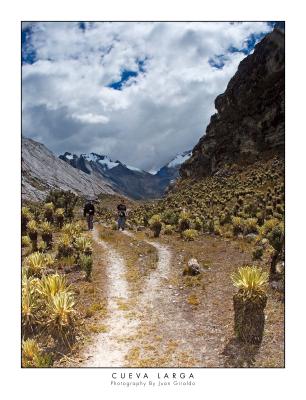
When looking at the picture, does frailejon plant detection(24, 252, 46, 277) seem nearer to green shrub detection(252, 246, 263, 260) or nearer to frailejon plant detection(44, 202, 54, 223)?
green shrub detection(252, 246, 263, 260)

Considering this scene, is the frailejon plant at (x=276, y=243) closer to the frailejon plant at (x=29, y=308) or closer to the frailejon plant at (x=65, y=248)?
the frailejon plant at (x=29, y=308)

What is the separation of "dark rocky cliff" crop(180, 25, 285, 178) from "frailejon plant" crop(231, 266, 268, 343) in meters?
52.2

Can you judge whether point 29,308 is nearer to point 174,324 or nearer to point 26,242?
point 174,324

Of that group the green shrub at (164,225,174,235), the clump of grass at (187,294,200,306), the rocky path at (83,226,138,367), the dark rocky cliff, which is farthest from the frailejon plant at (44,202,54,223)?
the dark rocky cliff

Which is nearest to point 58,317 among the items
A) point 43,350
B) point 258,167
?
point 43,350

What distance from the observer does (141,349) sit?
355 inches

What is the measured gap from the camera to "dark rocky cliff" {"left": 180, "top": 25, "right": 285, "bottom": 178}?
204 feet

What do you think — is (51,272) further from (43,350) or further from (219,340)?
(219,340)

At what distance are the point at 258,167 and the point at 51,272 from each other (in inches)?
1855

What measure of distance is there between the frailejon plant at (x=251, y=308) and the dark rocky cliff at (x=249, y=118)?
2054 inches

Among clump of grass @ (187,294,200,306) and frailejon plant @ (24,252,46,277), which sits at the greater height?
frailejon plant @ (24,252,46,277)

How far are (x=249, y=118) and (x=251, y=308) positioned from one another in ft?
215

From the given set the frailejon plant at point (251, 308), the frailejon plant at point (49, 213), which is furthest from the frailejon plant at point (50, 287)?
the frailejon plant at point (49, 213)

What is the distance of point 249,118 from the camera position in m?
69.9
